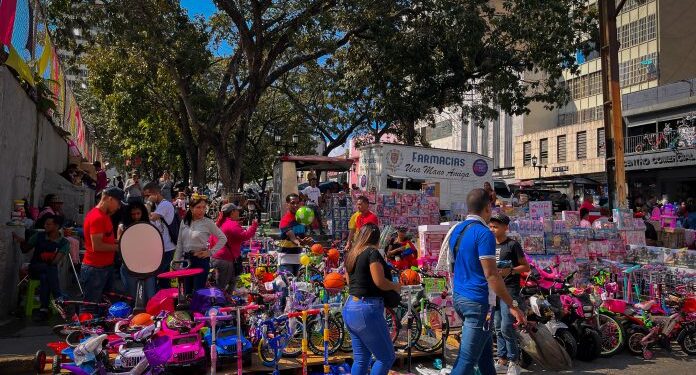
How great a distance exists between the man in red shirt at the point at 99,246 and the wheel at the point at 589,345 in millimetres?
5917

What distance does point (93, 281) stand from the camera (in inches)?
260

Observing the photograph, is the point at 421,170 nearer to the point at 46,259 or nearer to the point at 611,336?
the point at 611,336

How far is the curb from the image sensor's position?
5926mm

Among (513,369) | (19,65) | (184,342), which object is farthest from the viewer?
(19,65)

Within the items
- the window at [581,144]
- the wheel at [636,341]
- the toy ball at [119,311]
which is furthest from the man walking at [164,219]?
the window at [581,144]

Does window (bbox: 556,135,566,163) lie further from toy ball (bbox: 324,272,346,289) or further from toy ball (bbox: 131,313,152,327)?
toy ball (bbox: 131,313,152,327)

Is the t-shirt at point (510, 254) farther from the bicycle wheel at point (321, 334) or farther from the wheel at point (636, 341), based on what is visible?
the wheel at point (636, 341)

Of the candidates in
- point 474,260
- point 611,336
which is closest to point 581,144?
point 611,336

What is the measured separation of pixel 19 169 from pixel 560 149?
129 ft

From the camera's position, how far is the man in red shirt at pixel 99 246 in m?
6.48

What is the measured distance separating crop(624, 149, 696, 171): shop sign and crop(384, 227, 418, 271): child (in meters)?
25.2

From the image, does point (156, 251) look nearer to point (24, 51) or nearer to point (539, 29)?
point (24, 51)

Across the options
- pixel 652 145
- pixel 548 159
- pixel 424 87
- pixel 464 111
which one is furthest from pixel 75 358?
pixel 548 159

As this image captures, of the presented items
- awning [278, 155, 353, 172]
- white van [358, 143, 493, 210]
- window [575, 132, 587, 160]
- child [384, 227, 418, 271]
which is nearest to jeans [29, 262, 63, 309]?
child [384, 227, 418, 271]
